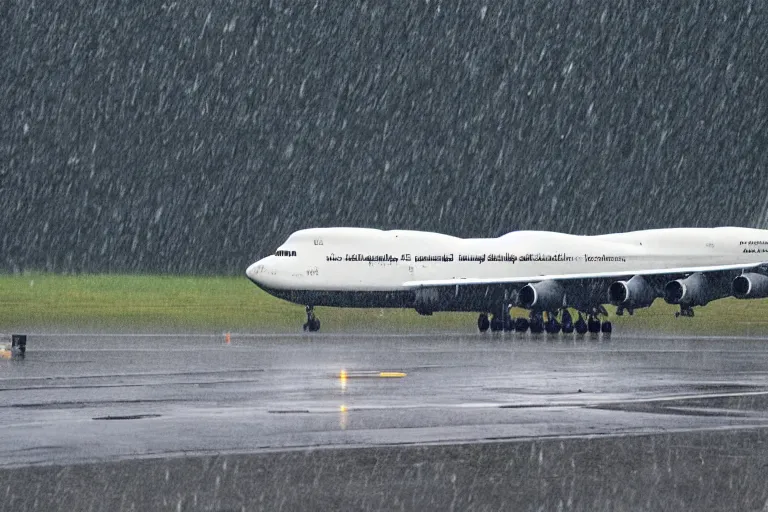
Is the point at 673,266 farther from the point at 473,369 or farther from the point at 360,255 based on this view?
the point at 473,369

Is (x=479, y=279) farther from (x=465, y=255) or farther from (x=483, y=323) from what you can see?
(x=483, y=323)

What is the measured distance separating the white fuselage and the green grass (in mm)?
2385

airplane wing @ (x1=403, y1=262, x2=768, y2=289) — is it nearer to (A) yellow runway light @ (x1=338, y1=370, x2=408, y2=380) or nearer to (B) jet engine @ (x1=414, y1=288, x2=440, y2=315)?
(B) jet engine @ (x1=414, y1=288, x2=440, y2=315)

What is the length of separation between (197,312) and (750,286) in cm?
3266

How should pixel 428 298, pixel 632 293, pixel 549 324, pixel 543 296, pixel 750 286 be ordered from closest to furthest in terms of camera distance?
pixel 750 286 → pixel 632 293 → pixel 543 296 → pixel 428 298 → pixel 549 324

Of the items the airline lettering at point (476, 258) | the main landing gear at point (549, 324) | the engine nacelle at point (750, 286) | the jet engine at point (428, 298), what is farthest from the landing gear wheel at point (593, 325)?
the jet engine at point (428, 298)

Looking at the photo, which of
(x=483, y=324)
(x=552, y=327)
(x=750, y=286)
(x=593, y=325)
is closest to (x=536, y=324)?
(x=552, y=327)

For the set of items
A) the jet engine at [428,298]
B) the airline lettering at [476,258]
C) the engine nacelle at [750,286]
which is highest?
the airline lettering at [476,258]

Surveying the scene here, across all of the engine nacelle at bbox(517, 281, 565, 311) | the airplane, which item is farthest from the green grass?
the engine nacelle at bbox(517, 281, 565, 311)

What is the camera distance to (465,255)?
57969 millimetres

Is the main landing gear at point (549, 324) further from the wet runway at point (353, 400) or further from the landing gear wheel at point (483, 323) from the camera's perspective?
the wet runway at point (353, 400)

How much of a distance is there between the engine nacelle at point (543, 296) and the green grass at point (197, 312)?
4.29 m

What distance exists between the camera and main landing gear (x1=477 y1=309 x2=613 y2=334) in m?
55.5

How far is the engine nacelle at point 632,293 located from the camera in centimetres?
5359
